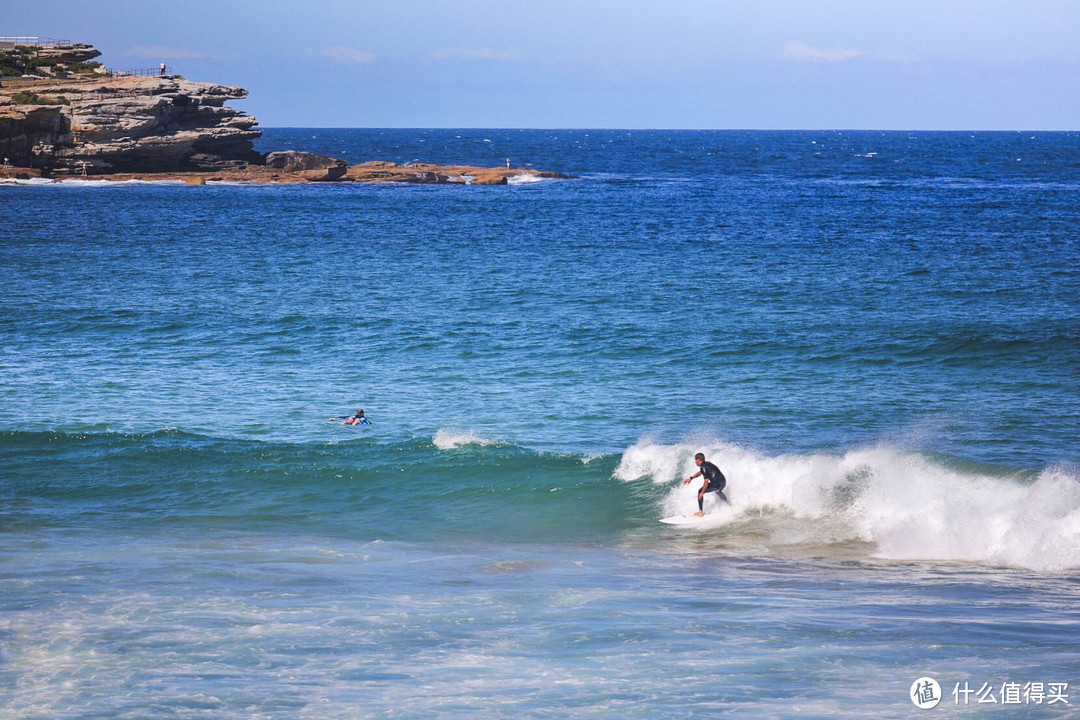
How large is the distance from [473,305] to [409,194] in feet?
163

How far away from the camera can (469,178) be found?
100 metres

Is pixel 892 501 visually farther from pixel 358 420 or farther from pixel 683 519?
pixel 358 420

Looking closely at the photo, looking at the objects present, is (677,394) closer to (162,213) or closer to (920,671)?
(920,671)

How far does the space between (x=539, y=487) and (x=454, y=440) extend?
2.96 m

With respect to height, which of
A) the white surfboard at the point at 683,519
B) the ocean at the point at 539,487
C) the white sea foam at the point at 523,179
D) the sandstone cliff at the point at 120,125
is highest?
the sandstone cliff at the point at 120,125

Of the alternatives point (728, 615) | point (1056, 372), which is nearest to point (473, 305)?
point (1056, 372)

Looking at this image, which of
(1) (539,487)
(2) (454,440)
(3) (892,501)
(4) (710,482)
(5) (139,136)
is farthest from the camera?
(5) (139,136)

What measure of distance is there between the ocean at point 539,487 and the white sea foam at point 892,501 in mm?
65

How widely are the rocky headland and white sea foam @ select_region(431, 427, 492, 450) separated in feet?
236

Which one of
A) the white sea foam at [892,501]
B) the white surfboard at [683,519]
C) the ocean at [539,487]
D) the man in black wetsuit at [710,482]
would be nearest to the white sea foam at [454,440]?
the ocean at [539,487]

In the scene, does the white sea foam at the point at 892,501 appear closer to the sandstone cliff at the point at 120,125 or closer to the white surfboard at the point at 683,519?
the white surfboard at the point at 683,519

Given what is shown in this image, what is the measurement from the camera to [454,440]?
22.6 metres

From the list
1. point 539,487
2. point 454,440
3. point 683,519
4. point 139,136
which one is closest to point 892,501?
point 683,519

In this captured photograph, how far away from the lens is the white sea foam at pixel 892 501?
658 inches
